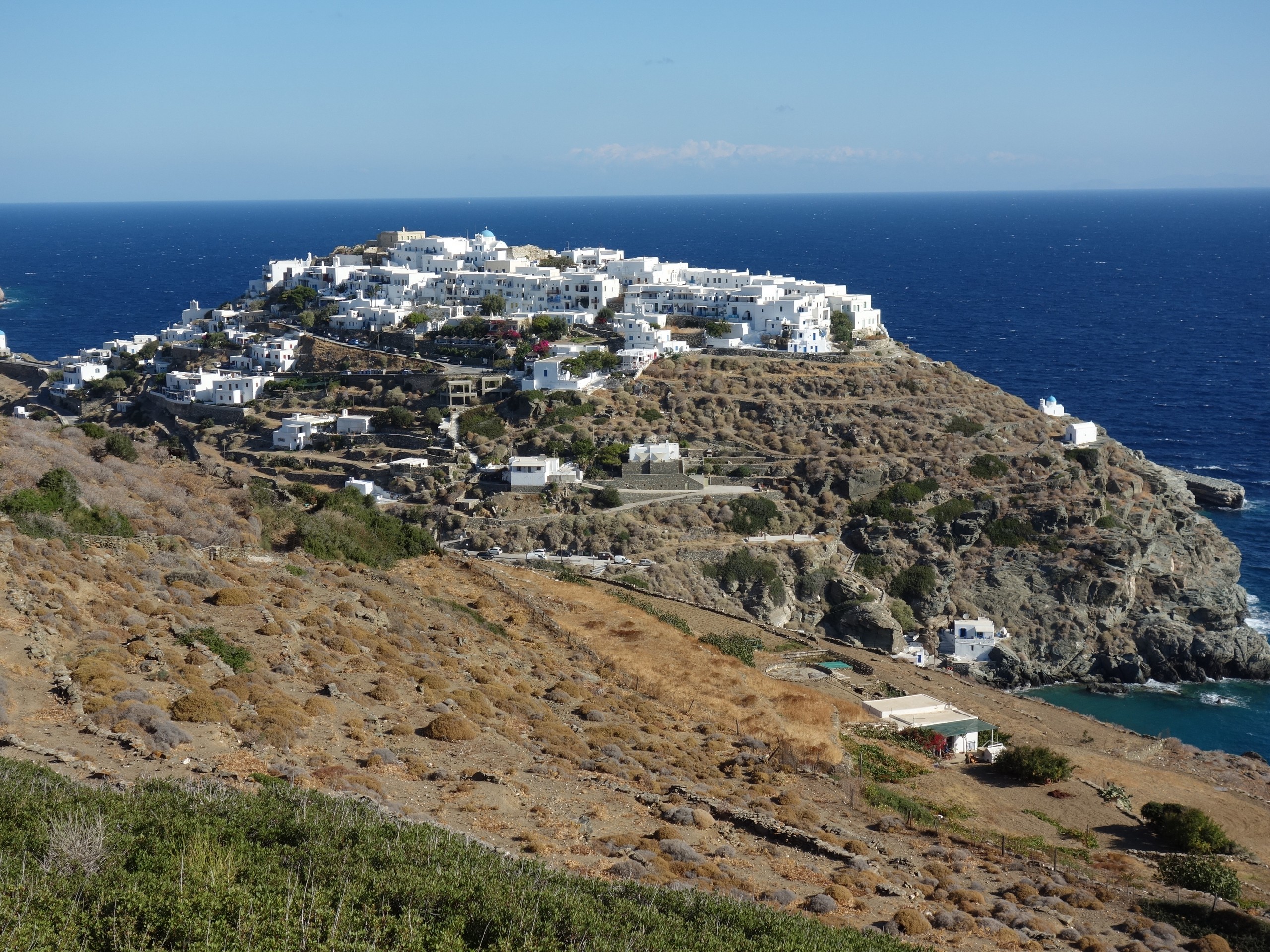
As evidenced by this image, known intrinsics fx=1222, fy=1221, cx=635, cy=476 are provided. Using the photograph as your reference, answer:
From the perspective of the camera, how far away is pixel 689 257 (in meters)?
193

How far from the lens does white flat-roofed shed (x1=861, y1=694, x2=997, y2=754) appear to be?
34438 millimetres

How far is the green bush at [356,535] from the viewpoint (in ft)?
127

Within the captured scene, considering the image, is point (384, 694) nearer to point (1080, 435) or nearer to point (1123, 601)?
point (1123, 601)

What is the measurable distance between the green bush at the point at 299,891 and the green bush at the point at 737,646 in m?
21.9

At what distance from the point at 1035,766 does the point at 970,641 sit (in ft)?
76.8

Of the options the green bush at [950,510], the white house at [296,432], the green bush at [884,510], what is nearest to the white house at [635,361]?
the green bush at [884,510]

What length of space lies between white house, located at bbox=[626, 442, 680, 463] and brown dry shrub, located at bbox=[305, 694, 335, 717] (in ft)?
134

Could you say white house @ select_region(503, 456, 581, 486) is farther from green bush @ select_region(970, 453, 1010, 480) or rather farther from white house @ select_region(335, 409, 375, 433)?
green bush @ select_region(970, 453, 1010, 480)

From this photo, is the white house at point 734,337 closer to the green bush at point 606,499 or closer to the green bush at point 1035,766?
the green bush at point 606,499

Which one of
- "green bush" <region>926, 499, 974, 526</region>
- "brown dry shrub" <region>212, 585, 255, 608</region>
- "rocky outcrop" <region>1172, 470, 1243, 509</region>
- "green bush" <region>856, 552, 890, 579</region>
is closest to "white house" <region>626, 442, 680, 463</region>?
"green bush" <region>856, 552, 890, 579</region>

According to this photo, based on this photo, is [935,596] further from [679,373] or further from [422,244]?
[422,244]

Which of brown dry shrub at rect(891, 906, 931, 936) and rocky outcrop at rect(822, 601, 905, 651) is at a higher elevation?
brown dry shrub at rect(891, 906, 931, 936)

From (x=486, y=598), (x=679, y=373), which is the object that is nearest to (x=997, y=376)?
(x=679, y=373)

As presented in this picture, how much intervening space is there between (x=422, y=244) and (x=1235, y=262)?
155728 millimetres
